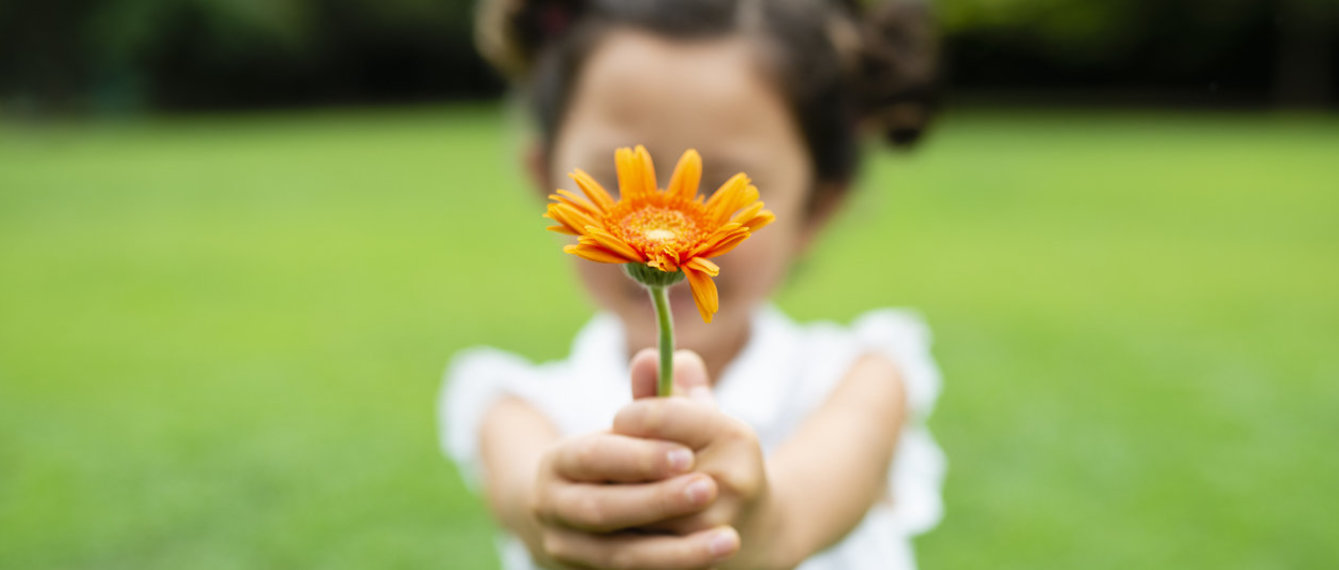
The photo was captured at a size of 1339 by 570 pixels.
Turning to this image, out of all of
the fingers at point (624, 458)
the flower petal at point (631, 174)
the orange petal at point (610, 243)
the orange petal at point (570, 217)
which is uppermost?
the flower petal at point (631, 174)

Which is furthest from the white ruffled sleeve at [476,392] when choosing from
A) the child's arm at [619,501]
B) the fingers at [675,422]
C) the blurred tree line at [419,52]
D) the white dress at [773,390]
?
the blurred tree line at [419,52]

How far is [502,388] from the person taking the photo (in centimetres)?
133

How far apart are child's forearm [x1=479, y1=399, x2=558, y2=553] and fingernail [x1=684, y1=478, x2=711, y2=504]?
0.29 meters

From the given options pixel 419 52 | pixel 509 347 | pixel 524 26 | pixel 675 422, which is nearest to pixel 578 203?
pixel 675 422

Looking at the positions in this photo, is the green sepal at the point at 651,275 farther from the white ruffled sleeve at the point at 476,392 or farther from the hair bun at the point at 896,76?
the hair bun at the point at 896,76

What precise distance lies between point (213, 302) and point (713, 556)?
431cm

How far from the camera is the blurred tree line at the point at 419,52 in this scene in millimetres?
17734

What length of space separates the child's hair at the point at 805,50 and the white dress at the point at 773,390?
0.21 m

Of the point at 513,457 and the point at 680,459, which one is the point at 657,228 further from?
the point at 513,457

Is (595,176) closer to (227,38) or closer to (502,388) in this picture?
(502,388)

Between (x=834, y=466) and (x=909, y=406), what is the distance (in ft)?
1.04

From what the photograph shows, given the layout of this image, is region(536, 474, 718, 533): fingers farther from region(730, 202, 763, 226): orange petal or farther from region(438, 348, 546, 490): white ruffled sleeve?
region(438, 348, 546, 490): white ruffled sleeve

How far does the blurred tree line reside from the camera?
17734mm

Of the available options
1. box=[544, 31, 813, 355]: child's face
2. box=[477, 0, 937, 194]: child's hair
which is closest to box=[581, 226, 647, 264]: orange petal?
box=[544, 31, 813, 355]: child's face
